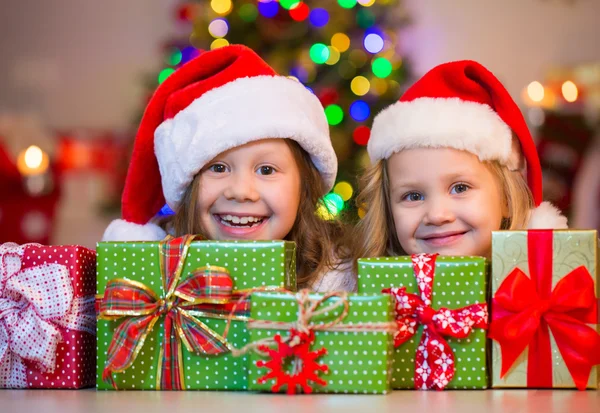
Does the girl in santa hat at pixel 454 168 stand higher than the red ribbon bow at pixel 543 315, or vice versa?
the girl in santa hat at pixel 454 168

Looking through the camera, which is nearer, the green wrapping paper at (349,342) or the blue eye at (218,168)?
the green wrapping paper at (349,342)

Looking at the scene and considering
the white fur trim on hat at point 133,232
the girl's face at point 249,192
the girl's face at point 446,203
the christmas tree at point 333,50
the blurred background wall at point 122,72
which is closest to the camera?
the girl's face at point 446,203

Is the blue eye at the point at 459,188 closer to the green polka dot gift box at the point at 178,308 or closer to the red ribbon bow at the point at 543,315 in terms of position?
the red ribbon bow at the point at 543,315

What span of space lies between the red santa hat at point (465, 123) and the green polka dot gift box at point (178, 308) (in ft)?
1.63

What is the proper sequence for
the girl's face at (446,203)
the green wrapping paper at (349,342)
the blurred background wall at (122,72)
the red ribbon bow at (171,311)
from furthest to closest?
the blurred background wall at (122,72) → the girl's face at (446,203) → the red ribbon bow at (171,311) → the green wrapping paper at (349,342)

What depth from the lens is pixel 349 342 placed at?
4.56 ft

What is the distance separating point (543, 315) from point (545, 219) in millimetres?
497

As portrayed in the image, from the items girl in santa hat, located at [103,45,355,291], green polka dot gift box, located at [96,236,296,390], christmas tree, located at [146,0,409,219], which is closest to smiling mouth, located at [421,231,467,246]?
girl in santa hat, located at [103,45,355,291]

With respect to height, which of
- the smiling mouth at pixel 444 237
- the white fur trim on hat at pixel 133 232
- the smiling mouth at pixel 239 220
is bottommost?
the smiling mouth at pixel 444 237

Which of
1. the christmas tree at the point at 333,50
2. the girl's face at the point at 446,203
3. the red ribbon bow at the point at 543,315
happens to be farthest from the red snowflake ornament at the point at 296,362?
the christmas tree at the point at 333,50

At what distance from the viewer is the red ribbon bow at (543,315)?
1459 millimetres

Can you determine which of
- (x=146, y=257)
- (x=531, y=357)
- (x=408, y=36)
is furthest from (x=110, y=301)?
(x=408, y=36)

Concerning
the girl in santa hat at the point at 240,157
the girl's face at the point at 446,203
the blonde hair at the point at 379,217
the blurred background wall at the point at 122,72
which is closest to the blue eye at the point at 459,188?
the girl's face at the point at 446,203

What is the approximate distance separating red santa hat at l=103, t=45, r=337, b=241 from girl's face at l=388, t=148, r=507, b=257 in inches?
11.0
